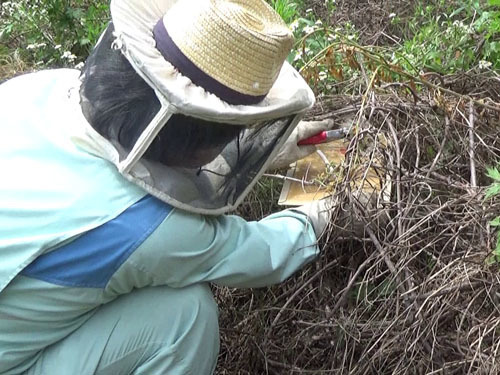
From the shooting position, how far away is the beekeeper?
65.7 inches

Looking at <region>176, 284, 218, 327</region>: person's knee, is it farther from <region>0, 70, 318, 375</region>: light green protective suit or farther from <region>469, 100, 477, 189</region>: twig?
<region>469, 100, 477, 189</region>: twig

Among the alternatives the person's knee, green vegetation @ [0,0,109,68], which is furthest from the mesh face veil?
green vegetation @ [0,0,109,68]

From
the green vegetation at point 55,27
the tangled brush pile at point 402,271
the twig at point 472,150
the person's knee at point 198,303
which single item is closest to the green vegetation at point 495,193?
the tangled brush pile at point 402,271

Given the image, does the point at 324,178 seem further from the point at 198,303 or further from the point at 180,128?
the point at 180,128

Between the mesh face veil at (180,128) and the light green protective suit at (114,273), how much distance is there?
6 centimetres

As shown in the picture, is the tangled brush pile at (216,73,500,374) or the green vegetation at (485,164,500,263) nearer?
the green vegetation at (485,164,500,263)

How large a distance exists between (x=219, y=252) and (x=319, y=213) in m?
0.40

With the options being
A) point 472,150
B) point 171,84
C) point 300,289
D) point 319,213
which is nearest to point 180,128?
point 171,84

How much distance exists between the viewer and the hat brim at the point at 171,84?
5.24 feet

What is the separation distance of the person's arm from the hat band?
32 centimetres

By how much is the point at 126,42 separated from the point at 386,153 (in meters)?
0.94

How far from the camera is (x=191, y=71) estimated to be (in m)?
1.65

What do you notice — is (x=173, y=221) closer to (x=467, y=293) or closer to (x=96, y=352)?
(x=96, y=352)

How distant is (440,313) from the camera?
198cm
